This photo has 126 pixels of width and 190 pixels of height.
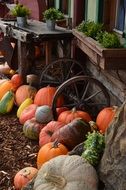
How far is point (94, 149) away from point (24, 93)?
11.1ft

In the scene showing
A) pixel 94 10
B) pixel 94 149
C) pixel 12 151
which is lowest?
pixel 12 151

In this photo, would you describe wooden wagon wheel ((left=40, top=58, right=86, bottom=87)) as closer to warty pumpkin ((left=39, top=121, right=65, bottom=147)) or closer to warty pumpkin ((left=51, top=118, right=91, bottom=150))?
warty pumpkin ((left=39, top=121, right=65, bottom=147))

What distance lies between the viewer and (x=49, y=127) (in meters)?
4.82

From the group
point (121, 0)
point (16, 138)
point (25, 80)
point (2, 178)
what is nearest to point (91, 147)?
point (2, 178)

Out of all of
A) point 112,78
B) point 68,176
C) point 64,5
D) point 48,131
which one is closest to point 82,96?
point 112,78

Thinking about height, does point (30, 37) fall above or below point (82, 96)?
above

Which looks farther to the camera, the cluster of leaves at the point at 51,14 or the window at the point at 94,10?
the cluster of leaves at the point at 51,14

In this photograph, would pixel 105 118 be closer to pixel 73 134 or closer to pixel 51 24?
pixel 73 134

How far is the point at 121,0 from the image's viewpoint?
5199mm

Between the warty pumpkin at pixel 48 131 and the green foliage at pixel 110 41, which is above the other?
the green foliage at pixel 110 41

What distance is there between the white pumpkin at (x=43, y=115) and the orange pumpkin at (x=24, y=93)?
1.03m

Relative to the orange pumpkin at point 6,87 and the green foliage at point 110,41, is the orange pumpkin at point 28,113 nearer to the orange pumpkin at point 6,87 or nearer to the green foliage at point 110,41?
the orange pumpkin at point 6,87

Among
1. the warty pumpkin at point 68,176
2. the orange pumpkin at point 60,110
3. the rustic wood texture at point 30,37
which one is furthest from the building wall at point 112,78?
the warty pumpkin at point 68,176

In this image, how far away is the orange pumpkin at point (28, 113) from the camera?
5.55 meters
